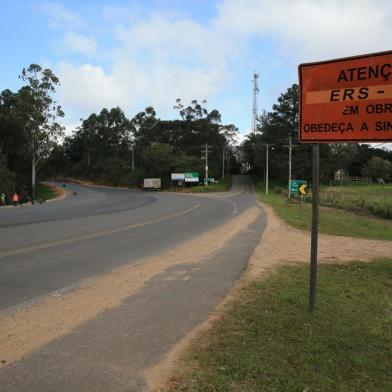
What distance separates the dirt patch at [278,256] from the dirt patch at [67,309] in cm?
145

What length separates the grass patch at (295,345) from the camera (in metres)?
4.10

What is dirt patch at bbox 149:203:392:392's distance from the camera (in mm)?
4438

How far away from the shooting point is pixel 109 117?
132 meters

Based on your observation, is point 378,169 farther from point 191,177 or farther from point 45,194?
point 45,194

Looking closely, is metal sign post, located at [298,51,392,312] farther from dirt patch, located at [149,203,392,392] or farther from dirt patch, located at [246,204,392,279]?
dirt patch, located at [246,204,392,279]

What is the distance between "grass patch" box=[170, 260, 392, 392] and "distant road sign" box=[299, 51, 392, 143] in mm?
2225

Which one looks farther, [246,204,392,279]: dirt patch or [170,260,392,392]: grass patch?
[246,204,392,279]: dirt patch

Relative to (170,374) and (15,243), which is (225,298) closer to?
(170,374)

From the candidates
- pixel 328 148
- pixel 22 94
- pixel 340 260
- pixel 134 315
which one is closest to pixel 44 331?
pixel 134 315

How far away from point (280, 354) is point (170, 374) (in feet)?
3.74

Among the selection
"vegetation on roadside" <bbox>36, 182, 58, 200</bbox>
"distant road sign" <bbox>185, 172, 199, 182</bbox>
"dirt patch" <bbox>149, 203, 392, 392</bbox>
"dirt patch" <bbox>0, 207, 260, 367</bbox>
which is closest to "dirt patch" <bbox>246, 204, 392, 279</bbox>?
"dirt patch" <bbox>149, 203, 392, 392</bbox>

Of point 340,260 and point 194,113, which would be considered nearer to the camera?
point 340,260

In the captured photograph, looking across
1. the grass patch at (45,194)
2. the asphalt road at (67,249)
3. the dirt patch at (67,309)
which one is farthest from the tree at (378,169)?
the dirt patch at (67,309)

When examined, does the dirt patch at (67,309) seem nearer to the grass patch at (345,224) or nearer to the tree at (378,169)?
the grass patch at (345,224)
